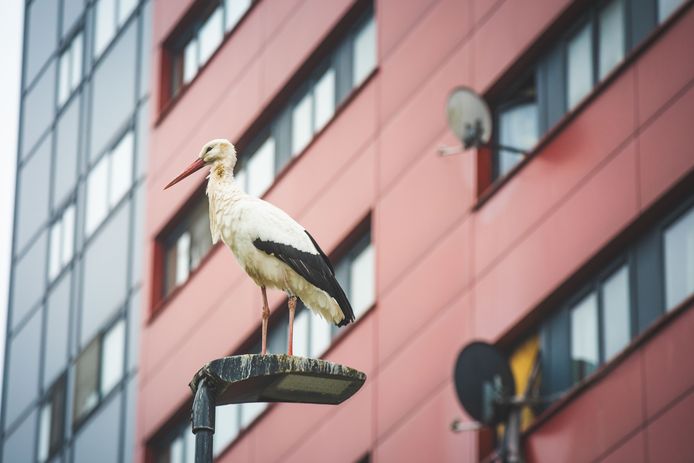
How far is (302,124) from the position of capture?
3134cm

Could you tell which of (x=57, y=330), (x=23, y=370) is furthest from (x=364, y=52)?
(x=23, y=370)

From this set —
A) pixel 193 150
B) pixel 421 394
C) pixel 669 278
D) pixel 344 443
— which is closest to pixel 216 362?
pixel 669 278

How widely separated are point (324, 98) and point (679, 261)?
9.75 meters

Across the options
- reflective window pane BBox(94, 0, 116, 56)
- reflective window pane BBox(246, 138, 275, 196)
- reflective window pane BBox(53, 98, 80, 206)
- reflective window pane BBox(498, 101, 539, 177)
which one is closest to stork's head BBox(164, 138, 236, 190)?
reflective window pane BBox(498, 101, 539, 177)

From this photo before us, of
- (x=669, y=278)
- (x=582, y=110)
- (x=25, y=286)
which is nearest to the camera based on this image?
(x=669, y=278)

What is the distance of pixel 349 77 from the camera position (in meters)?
30.2

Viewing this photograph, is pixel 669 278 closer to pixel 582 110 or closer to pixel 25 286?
pixel 582 110

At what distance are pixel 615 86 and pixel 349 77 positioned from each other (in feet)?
24.0

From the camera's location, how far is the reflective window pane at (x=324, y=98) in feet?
99.9

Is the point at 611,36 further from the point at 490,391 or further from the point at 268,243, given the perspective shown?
the point at 268,243

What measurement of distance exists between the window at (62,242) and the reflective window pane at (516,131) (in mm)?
15043

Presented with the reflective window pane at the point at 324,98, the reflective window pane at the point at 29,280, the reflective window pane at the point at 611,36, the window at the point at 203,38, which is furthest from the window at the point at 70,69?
the reflective window pane at the point at 611,36

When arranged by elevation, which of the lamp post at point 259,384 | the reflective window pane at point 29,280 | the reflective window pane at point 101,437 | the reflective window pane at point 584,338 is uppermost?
the reflective window pane at point 29,280

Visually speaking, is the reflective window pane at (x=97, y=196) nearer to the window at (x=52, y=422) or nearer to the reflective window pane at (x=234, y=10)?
the window at (x=52, y=422)
